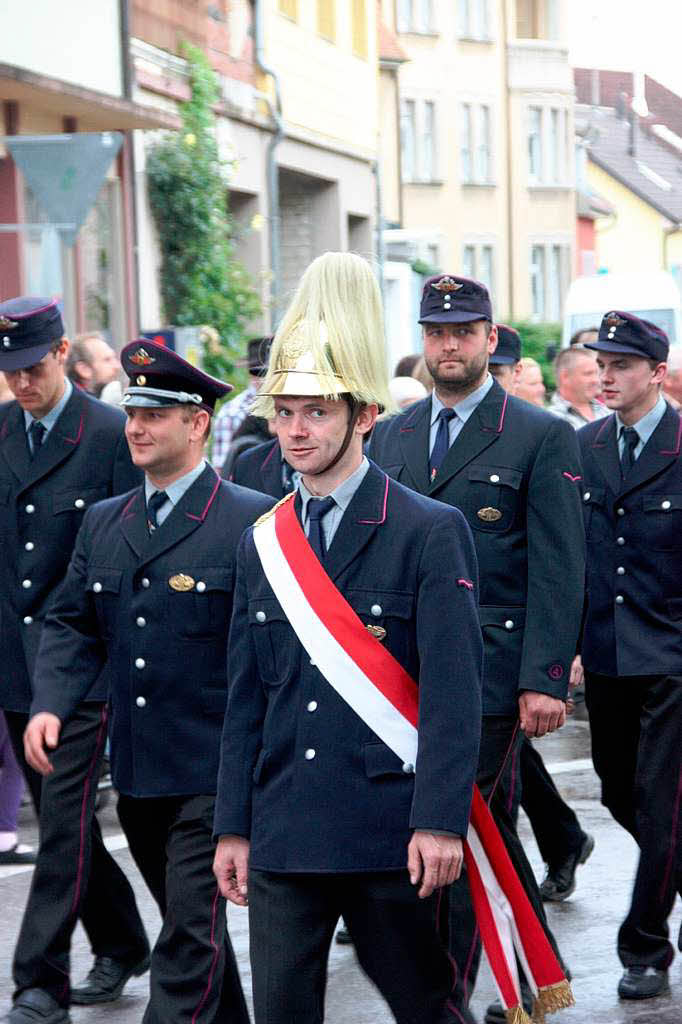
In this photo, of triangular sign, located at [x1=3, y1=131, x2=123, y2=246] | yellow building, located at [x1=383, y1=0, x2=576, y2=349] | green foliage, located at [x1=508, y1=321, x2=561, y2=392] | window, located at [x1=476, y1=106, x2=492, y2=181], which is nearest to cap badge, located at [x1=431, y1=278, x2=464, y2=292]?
triangular sign, located at [x1=3, y1=131, x2=123, y2=246]

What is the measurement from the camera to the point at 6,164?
17062 mm

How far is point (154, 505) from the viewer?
5652 millimetres

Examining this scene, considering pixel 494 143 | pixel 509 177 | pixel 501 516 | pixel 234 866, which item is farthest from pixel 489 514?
pixel 509 177

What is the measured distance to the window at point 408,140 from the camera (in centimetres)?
4841

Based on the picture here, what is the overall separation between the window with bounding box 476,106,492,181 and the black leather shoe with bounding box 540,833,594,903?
1736 inches

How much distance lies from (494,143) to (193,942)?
47426 millimetres

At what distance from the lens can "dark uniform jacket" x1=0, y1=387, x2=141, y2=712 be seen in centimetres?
685

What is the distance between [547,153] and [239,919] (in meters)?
47.7

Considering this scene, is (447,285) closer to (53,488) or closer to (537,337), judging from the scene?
(53,488)

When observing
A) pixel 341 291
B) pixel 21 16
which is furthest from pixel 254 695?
pixel 21 16

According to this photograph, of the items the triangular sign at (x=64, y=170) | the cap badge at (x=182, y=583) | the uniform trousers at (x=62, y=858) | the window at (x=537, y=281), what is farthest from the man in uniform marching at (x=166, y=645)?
the window at (x=537, y=281)

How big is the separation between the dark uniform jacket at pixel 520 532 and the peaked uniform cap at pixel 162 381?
3.26 feet

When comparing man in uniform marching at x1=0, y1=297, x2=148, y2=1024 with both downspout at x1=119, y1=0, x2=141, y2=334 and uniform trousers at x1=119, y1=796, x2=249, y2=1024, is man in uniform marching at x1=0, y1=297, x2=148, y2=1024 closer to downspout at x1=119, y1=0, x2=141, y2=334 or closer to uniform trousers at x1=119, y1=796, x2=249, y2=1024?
uniform trousers at x1=119, y1=796, x2=249, y2=1024

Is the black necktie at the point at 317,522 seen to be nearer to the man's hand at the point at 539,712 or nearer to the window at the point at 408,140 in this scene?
the man's hand at the point at 539,712
